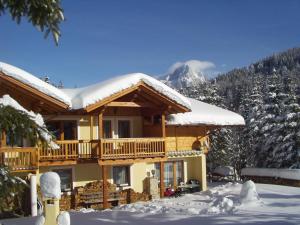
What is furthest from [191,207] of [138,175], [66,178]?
[66,178]

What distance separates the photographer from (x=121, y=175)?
24438mm

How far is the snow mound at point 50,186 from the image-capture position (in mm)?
7855

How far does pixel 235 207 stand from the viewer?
1727 cm

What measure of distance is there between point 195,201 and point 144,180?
186 inches

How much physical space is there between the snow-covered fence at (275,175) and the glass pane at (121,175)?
10073mm

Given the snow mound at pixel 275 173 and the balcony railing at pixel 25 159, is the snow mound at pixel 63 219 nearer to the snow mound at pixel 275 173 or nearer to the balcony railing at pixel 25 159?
the balcony railing at pixel 25 159

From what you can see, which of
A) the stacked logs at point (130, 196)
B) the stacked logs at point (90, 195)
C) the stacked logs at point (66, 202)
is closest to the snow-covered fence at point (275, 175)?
the stacked logs at point (130, 196)

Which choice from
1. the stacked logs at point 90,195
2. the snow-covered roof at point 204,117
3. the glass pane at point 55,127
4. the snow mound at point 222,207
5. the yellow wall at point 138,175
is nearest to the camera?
the snow mound at point 222,207

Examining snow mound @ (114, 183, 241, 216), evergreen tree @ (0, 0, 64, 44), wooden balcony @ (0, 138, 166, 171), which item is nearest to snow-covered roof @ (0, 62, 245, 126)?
wooden balcony @ (0, 138, 166, 171)

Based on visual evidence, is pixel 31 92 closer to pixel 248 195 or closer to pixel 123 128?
pixel 123 128

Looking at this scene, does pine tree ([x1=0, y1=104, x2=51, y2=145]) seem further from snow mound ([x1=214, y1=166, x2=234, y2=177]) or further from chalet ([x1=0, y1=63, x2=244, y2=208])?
snow mound ([x1=214, y1=166, x2=234, y2=177])

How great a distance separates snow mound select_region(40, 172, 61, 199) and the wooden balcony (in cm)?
1070

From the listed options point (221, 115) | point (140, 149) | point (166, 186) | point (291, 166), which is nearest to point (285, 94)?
point (291, 166)

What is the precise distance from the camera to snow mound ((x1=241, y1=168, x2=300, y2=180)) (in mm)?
27172
